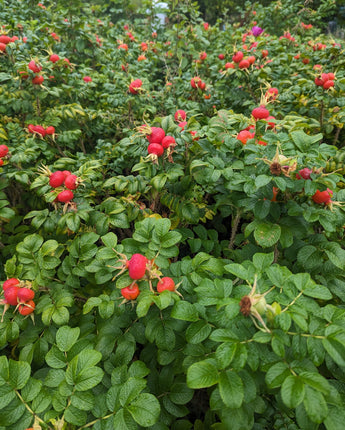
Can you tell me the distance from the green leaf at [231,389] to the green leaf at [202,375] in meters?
0.03

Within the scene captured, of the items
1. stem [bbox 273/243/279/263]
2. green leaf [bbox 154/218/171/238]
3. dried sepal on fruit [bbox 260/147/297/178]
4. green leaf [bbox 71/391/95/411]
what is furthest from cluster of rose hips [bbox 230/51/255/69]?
green leaf [bbox 71/391/95/411]

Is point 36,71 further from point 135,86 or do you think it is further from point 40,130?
point 135,86

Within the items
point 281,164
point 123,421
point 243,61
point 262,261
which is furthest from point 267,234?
point 243,61

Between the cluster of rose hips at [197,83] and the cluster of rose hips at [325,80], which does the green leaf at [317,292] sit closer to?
the cluster of rose hips at [325,80]

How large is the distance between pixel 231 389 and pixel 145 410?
0.36m

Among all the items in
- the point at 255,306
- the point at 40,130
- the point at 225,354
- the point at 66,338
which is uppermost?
the point at 40,130

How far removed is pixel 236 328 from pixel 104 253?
26.1 inches

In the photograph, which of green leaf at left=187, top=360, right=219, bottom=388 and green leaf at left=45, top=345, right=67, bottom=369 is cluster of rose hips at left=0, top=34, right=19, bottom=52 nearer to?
green leaf at left=45, top=345, right=67, bottom=369

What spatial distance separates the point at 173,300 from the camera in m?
1.16

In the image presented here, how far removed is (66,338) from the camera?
1195 millimetres

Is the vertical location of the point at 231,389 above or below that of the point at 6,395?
above

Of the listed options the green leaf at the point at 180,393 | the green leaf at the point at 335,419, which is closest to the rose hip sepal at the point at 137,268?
the green leaf at the point at 180,393

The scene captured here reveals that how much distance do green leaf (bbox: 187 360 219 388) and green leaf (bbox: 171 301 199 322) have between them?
0.58 feet

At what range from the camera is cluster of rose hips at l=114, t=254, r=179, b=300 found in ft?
3.69
